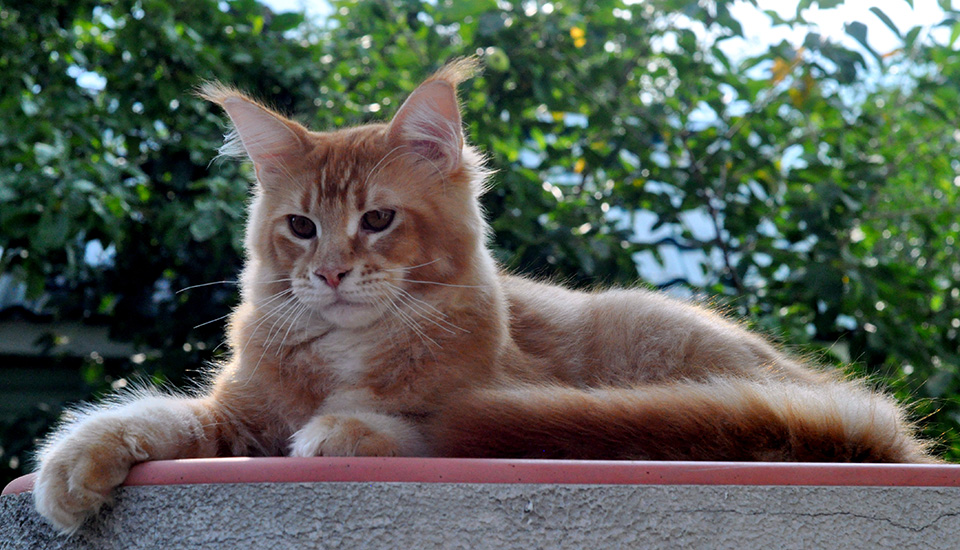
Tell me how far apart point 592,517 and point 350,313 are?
2.76 feet

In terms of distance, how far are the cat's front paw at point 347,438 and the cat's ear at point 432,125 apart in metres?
0.77

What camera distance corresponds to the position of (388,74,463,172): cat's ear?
1958mm

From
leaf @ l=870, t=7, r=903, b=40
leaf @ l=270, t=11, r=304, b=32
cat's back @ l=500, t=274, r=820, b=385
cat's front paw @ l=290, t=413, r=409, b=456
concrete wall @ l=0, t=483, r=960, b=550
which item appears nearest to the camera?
concrete wall @ l=0, t=483, r=960, b=550

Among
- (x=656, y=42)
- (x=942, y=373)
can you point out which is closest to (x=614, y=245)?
(x=656, y=42)

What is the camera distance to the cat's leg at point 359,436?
1.48 metres

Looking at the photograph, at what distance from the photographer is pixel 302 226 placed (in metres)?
1.99

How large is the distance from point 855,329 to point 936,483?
2.55m

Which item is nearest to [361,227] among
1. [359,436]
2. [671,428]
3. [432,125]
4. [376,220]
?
[376,220]

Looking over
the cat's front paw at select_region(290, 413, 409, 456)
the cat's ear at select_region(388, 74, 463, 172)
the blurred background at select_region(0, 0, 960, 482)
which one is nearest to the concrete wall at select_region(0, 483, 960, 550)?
the cat's front paw at select_region(290, 413, 409, 456)

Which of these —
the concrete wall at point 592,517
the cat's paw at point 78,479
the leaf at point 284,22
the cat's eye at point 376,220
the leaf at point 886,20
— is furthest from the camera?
the leaf at point 284,22

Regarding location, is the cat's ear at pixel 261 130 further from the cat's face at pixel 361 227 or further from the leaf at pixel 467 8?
the leaf at pixel 467 8

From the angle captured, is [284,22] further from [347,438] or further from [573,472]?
[573,472]

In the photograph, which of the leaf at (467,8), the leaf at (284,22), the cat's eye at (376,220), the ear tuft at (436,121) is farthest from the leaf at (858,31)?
the leaf at (284,22)

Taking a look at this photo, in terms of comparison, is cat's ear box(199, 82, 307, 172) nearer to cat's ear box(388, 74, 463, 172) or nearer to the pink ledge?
cat's ear box(388, 74, 463, 172)
